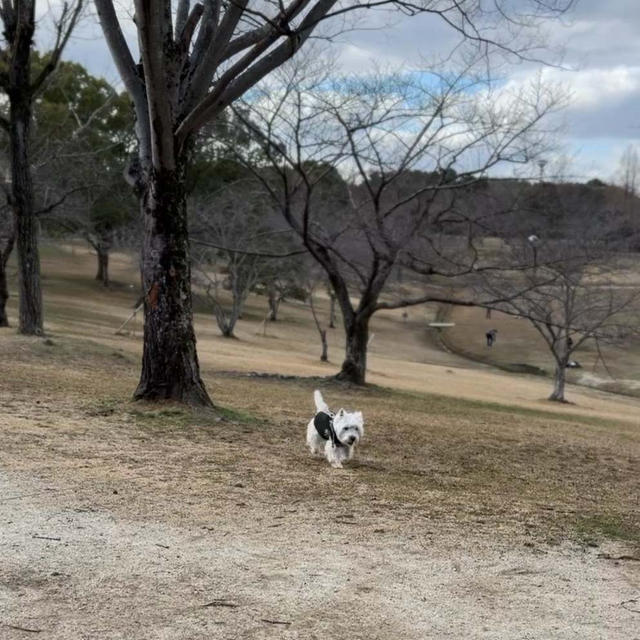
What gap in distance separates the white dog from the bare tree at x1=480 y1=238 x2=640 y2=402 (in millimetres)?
9798

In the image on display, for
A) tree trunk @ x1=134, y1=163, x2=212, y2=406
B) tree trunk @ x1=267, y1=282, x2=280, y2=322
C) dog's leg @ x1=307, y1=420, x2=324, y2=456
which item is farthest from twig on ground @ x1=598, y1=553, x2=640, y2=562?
tree trunk @ x1=267, y1=282, x2=280, y2=322

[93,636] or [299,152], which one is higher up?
[299,152]

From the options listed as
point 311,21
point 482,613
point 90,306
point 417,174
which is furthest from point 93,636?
point 90,306

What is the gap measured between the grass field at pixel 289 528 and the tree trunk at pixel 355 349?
7.55 m

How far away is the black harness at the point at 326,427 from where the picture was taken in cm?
653

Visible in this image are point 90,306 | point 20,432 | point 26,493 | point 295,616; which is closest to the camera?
point 295,616

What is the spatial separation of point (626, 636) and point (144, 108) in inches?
273

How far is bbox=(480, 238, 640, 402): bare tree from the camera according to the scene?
17.7 metres

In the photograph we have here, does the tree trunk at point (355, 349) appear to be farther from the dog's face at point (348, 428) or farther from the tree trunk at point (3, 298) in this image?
the dog's face at point (348, 428)

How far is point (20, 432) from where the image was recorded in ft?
22.7

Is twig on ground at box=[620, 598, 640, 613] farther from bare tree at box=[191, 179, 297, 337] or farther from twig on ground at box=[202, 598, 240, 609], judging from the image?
bare tree at box=[191, 179, 297, 337]

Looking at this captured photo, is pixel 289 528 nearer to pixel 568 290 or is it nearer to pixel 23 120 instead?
pixel 23 120

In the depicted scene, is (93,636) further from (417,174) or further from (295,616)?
(417,174)

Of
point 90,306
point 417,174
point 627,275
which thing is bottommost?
point 90,306
